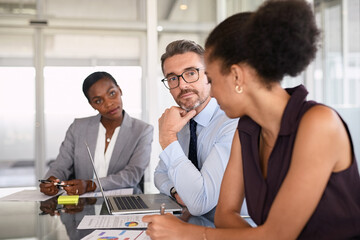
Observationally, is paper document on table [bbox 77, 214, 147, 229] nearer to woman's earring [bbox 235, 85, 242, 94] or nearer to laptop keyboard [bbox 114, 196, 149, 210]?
laptop keyboard [bbox 114, 196, 149, 210]

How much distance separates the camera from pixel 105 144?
10.8ft

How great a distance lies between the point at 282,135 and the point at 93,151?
2.28 metres

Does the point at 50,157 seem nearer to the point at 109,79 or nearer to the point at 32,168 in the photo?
the point at 32,168

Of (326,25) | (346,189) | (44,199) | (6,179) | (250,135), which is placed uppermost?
(326,25)

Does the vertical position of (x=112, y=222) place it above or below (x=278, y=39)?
below

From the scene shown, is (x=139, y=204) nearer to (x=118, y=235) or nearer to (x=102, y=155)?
(x=118, y=235)

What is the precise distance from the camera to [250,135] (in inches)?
55.0

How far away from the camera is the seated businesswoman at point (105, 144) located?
3.17 metres

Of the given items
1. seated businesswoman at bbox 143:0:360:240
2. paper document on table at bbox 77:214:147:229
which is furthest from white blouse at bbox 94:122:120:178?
seated businesswoman at bbox 143:0:360:240

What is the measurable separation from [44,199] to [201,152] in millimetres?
930

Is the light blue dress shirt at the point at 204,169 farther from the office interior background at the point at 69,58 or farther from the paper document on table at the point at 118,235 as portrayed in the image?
the office interior background at the point at 69,58

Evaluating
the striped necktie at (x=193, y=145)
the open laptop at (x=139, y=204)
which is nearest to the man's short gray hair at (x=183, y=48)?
the striped necktie at (x=193, y=145)

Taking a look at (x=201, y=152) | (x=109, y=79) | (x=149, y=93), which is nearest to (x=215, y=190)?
(x=201, y=152)

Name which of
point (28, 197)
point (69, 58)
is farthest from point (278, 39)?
point (69, 58)
